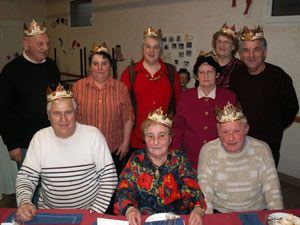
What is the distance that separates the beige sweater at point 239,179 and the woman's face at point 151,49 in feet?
4.16

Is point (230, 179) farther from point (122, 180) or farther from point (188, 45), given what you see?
point (188, 45)

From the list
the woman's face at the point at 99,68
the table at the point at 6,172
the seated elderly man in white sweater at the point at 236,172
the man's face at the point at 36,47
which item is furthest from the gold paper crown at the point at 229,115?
the table at the point at 6,172

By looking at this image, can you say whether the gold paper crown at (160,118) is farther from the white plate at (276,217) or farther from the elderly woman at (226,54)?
the elderly woman at (226,54)

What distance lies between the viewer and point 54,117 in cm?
190

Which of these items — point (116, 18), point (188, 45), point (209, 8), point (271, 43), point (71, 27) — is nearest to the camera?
point (271, 43)

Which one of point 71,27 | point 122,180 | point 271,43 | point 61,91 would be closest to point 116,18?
point 71,27

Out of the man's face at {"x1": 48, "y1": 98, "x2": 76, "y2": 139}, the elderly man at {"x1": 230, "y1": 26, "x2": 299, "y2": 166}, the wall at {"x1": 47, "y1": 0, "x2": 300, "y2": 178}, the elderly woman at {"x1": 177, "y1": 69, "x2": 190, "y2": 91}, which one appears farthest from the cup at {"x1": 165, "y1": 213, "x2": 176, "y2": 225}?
the elderly woman at {"x1": 177, "y1": 69, "x2": 190, "y2": 91}

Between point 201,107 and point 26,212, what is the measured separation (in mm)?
1542

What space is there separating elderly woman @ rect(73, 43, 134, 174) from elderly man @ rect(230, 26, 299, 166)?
114 centimetres

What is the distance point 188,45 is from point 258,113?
247cm

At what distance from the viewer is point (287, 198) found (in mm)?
3488

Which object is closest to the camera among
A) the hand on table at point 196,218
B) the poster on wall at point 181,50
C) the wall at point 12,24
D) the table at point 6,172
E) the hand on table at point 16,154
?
the hand on table at point 196,218

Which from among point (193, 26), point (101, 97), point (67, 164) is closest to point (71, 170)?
point (67, 164)

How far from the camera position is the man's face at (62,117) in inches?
74.6
